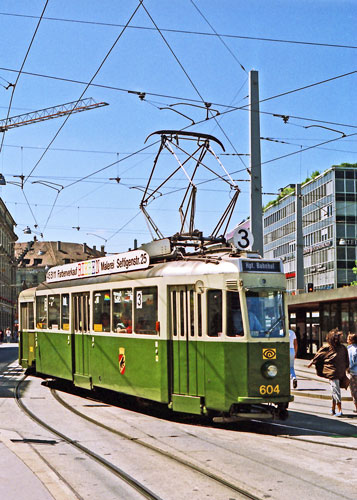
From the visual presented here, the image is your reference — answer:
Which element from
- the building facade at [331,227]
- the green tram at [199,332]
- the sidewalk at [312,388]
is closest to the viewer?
the green tram at [199,332]

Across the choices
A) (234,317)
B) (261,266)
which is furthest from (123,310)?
(261,266)

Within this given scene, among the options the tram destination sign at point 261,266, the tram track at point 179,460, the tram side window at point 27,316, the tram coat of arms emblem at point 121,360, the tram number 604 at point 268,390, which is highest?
the tram destination sign at point 261,266

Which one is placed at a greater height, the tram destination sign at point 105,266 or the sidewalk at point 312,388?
the tram destination sign at point 105,266

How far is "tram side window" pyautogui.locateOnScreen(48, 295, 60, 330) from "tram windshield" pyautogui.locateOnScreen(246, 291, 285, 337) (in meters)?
7.45

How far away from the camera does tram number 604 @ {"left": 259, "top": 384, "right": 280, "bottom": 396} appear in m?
11.8

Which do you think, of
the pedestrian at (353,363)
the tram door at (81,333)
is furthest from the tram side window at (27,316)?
the pedestrian at (353,363)

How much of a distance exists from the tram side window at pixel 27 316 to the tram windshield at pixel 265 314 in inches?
395

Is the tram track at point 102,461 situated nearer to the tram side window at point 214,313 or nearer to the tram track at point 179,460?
the tram track at point 179,460

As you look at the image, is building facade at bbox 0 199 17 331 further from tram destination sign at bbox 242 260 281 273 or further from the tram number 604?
the tram number 604

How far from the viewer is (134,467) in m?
8.85

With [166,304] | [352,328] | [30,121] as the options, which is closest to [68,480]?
[166,304]

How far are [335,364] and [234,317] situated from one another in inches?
112

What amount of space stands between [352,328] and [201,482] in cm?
1979

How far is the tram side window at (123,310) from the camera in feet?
46.6
